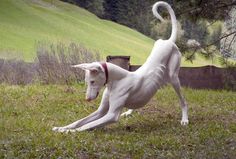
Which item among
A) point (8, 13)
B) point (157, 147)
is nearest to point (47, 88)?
point (157, 147)

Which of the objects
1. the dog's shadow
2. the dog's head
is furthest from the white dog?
the dog's shadow

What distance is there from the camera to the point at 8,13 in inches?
2093

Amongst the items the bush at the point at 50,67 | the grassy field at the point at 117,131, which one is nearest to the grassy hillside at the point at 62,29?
the bush at the point at 50,67

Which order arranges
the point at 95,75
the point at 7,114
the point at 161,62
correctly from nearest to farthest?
the point at 95,75 < the point at 161,62 < the point at 7,114

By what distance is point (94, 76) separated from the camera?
6992mm

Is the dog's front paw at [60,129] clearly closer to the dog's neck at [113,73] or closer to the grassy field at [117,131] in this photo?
the grassy field at [117,131]

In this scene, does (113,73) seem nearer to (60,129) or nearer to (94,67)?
(94,67)

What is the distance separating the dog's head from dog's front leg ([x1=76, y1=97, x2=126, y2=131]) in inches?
12.0

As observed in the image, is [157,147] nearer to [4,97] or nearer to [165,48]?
[165,48]

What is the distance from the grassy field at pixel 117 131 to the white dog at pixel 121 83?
24 cm

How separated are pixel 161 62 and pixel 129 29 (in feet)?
184

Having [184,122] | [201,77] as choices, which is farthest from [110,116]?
[201,77]

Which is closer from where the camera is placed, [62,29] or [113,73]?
[113,73]

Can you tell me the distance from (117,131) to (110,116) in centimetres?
36
